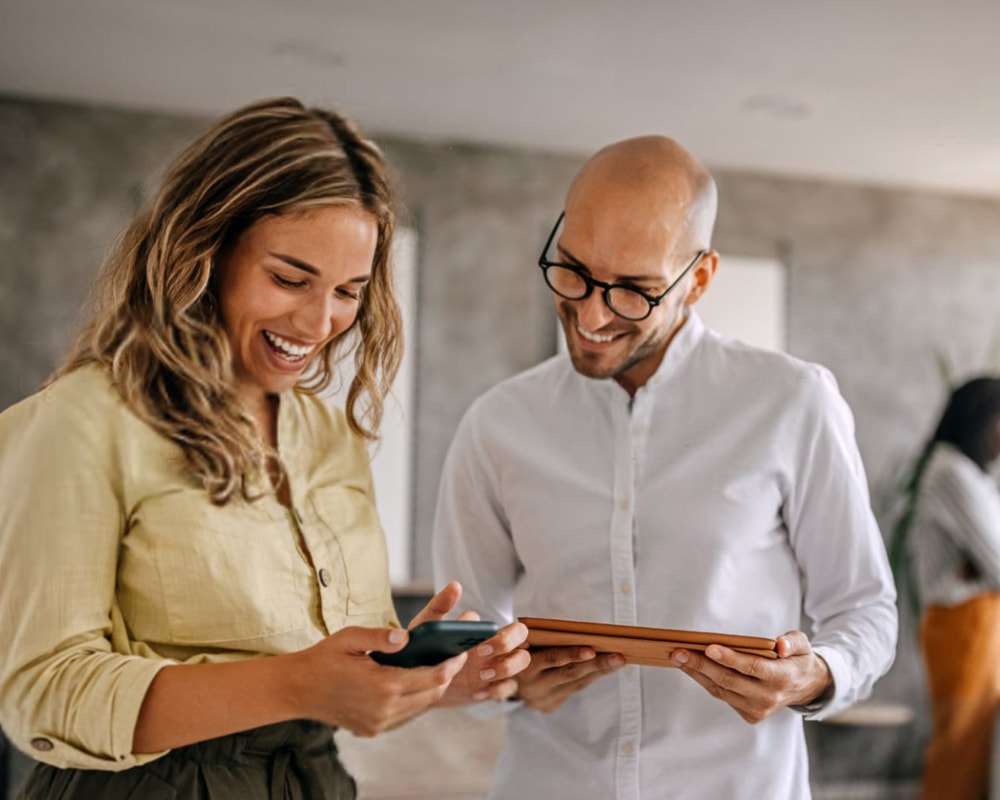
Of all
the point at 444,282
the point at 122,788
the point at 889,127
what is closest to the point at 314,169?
the point at 444,282

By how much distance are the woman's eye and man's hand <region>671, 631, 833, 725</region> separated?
1.19 ft

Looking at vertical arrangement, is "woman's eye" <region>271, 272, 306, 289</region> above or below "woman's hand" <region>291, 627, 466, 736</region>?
above

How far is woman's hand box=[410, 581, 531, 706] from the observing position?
0.72 m

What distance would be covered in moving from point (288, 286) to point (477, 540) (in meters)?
0.32

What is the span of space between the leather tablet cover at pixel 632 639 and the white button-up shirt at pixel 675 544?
5.7 inches

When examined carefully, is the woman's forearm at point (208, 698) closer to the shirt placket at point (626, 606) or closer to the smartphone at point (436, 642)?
the smartphone at point (436, 642)

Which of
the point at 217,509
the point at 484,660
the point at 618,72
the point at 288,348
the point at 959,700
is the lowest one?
the point at 959,700

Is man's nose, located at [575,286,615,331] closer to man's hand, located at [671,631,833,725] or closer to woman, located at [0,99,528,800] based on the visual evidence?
woman, located at [0,99,528,800]

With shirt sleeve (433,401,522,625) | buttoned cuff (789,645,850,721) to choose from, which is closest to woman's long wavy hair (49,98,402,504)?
shirt sleeve (433,401,522,625)

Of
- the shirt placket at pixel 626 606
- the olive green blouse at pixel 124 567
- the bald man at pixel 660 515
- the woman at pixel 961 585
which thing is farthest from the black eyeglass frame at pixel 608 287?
the woman at pixel 961 585

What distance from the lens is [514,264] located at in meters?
A: 1.10

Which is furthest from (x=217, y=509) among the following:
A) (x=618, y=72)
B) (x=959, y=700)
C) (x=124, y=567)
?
(x=959, y=700)

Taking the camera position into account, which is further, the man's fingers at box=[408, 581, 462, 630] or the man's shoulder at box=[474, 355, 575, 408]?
the man's shoulder at box=[474, 355, 575, 408]

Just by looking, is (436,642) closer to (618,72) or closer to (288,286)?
(288,286)
